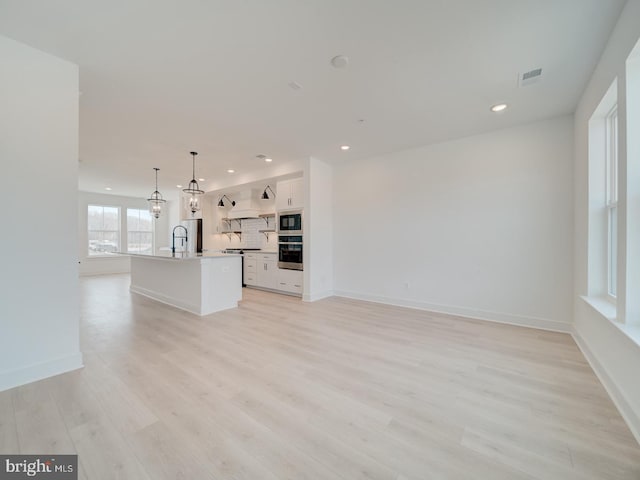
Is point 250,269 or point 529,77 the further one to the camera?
point 250,269

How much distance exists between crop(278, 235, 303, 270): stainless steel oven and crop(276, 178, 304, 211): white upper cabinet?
67 centimetres

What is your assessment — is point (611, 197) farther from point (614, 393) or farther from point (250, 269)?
point (250, 269)

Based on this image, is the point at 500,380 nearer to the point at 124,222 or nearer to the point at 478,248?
the point at 478,248

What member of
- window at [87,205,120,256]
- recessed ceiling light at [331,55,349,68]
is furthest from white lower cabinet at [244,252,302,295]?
window at [87,205,120,256]

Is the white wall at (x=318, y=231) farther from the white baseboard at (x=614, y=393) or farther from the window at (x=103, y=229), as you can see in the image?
the window at (x=103, y=229)

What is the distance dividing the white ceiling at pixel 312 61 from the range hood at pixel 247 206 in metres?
2.68

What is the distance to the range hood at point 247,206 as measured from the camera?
659 cm

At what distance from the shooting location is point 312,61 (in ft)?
7.50

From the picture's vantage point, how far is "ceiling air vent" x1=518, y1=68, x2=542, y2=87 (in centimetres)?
245

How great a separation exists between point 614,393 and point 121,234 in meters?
11.9

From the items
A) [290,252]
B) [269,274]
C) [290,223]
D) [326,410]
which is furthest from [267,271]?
[326,410]

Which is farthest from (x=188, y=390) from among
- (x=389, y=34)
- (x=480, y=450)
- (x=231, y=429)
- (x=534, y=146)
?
(x=534, y=146)

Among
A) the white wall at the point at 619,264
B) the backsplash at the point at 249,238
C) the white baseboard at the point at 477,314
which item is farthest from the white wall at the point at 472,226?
the backsplash at the point at 249,238

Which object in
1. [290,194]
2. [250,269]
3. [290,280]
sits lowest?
[290,280]
